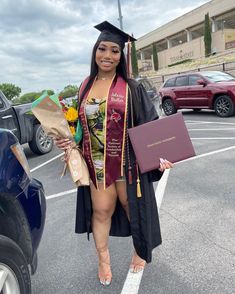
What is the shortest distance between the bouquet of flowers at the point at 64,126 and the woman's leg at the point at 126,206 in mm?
278

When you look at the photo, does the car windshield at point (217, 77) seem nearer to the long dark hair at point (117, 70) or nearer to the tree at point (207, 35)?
the long dark hair at point (117, 70)

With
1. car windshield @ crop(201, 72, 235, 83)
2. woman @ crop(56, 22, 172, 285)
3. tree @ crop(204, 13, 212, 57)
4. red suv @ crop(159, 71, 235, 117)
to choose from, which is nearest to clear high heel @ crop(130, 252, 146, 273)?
woman @ crop(56, 22, 172, 285)

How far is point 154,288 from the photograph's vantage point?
7.59ft

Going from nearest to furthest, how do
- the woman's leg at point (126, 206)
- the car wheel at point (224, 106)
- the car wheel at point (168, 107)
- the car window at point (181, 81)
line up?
the woman's leg at point (126, 206) < the car wheel at point (224, 106) < the car window at point (181, 81) < the car wheel at point (168, 107)

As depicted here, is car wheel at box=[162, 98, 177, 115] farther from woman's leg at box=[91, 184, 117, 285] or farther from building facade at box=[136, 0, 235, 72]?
building facade at box=[136, 0, 235, 72]

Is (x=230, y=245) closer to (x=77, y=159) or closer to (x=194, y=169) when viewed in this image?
(x=77, y=159)

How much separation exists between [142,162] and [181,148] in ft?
0.91

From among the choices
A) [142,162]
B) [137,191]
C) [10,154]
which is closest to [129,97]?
[142,162]

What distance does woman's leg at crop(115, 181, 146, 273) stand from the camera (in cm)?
230

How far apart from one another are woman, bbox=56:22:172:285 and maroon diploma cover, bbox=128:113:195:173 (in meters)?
0.08

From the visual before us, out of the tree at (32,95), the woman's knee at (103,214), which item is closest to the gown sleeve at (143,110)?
the tree at (32,95)

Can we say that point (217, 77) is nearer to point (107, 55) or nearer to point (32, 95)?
point (32, 95)

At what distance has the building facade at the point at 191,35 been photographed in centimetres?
4200

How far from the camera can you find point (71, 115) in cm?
216
